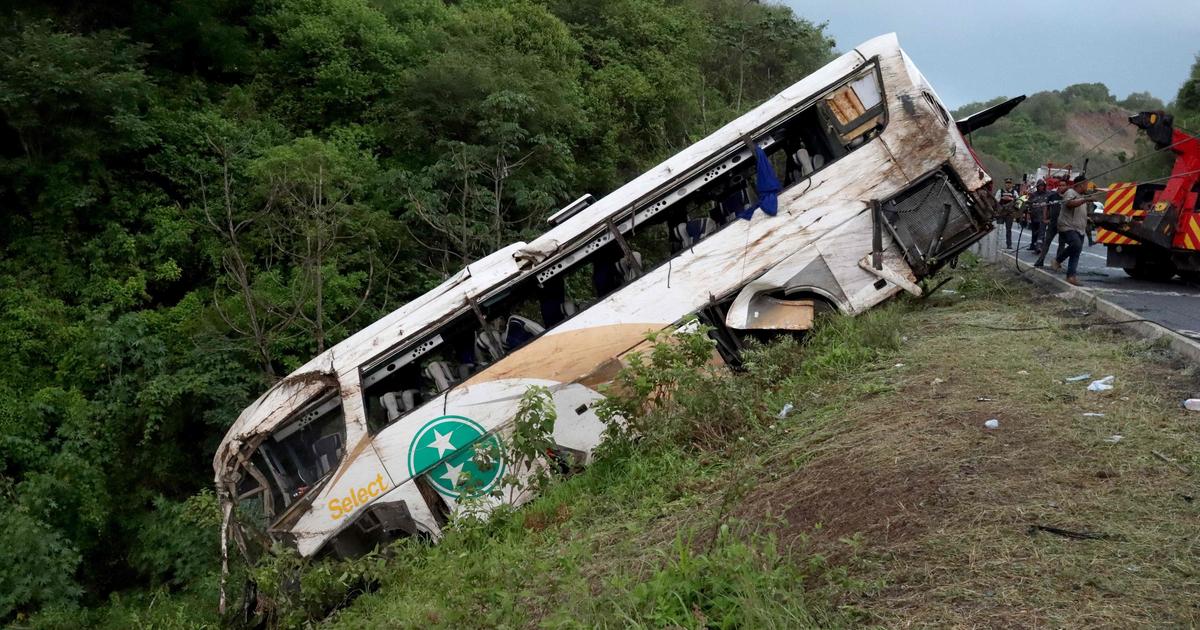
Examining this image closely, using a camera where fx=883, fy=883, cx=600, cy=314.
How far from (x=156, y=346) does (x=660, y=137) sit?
1292 cm

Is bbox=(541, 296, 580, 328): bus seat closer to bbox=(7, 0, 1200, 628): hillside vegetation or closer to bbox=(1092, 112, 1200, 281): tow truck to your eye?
bbox=(7, 0, 1200, 628): hillside vegetation

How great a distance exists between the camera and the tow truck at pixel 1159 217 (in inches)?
458

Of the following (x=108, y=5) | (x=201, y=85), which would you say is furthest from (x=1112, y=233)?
(x=108, y=5)

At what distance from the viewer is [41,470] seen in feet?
39.7

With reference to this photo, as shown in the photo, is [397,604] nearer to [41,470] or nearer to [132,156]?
[41,470]

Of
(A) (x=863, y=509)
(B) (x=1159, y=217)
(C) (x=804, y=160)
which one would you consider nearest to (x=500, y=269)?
(C) (x=804, y=160)

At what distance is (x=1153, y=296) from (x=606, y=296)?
7146mm

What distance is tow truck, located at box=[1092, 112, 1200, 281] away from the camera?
11.6 m

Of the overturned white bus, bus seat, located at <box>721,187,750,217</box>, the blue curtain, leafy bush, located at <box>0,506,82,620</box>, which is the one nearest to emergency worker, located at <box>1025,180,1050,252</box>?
the overturned white bus

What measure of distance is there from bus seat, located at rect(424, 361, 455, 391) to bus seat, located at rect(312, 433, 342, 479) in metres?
0.95

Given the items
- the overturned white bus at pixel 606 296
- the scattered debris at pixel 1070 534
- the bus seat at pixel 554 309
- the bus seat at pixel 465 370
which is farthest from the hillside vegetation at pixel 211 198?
the scattered debris at pixel 1070 534

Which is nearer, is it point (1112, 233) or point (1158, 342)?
point (1158, 342)

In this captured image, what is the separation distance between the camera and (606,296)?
7891 millimetres

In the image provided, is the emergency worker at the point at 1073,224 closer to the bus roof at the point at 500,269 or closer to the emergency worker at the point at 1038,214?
the emergency worker at the point at 1038,214
